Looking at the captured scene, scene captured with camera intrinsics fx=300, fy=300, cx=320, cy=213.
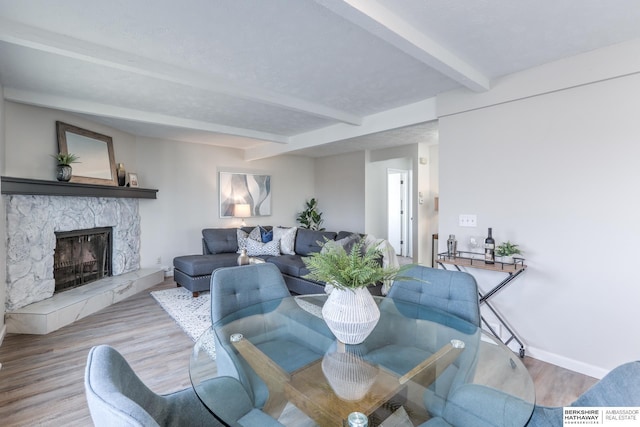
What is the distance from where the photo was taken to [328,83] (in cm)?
285

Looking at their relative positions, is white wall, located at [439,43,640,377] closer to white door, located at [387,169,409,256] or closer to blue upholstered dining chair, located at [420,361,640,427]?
blue upholstered dining chair, located at [420,361,640,427]

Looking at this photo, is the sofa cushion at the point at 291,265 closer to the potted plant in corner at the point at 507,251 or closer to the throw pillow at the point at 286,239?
the throw pillow at the point at 286,239

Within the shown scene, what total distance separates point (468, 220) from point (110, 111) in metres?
4.06

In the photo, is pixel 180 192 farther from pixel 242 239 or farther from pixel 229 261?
pixel 229 261

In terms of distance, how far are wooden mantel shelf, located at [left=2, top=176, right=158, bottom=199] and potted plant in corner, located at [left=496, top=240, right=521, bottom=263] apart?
15.1ft

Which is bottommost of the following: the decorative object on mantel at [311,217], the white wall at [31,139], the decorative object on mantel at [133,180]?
the decorative object on mantel at [311,217]

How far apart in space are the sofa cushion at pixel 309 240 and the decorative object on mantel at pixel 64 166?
3191 mm

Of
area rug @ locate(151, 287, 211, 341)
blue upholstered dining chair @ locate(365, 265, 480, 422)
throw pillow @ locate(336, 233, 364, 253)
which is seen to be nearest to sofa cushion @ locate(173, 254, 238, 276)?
area rug @ locate(151, 287, 211, 341)

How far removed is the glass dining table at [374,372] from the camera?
114 cm

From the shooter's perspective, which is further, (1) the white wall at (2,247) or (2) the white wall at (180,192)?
(2) the white wall at (180,192)

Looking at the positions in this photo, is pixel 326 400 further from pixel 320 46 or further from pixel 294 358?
pixel 320 46

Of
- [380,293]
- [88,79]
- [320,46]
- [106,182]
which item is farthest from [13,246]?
[380,293]

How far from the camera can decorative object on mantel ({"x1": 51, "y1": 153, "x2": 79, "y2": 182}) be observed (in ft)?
11.7

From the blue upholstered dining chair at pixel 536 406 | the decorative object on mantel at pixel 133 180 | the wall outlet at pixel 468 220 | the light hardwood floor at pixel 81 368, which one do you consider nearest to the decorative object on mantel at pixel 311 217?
the decorative object on mantel at pixel 133 180
